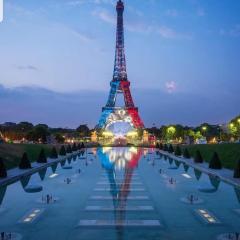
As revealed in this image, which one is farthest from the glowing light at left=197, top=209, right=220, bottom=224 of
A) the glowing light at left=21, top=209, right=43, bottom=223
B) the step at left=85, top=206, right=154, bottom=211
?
the glowing light at left=21, top=209, right=43, bottom=223

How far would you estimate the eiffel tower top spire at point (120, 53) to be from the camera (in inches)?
3809

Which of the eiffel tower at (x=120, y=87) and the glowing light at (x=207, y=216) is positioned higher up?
the eiffel tower at (x=120, y=87)

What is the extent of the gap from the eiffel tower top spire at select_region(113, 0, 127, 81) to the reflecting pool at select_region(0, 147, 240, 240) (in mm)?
76354

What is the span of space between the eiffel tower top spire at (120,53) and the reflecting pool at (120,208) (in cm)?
7635

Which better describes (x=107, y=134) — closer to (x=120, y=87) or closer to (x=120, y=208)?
(x=120, y=87)

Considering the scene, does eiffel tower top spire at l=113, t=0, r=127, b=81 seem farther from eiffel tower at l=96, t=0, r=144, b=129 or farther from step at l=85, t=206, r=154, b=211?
step at l=85, t=206, r=154, b=211

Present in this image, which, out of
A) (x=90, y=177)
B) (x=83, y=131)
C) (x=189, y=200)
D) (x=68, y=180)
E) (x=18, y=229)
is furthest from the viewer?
(x=83, y=131)

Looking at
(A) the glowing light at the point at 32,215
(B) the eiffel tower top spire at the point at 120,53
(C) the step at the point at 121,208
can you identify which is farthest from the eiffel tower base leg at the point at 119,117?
(A) the glowing light at the point at 32,215

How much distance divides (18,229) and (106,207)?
4.44 metres

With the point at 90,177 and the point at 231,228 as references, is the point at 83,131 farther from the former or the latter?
the point at 231,228

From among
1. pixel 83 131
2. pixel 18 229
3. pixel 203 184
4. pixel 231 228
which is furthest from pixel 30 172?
pixel 83 131

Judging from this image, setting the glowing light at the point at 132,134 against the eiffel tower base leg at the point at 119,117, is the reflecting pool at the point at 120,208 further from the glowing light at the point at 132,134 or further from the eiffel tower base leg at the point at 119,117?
the glowing light at the point at 132,134

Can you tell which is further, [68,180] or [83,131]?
[83,131]

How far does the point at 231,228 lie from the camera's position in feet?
40.5
